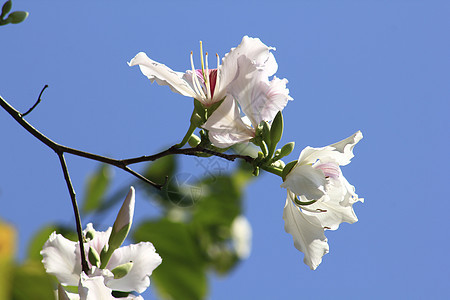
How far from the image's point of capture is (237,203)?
2342 millimetres

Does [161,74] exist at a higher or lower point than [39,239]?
lower

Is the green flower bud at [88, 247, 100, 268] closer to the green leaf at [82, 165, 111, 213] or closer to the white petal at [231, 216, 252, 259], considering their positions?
the green leaf at [82, 165, 111, 213]

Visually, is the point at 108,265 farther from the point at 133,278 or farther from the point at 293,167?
the point at 293,167

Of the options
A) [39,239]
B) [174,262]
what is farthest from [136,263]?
[174,262]

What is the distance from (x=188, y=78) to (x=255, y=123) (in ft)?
0.42

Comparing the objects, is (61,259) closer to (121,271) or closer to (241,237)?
(121,271)

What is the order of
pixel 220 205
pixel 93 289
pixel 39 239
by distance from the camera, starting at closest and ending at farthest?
1. pixel 93 289
2. pixel 39 239
3. pixel 220 205

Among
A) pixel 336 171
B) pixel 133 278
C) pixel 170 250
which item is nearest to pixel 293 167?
pixel 336 171

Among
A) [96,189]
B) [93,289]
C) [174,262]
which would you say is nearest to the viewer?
[93,289]

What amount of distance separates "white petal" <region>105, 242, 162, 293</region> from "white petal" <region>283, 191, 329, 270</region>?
0.21 meters

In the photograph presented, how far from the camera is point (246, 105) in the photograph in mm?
731

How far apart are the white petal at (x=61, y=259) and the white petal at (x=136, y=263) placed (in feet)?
0.17

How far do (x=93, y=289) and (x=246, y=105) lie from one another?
31 centimetres

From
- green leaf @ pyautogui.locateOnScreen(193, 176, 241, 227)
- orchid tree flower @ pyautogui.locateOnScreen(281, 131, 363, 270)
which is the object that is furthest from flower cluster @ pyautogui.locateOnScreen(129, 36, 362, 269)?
green leaf @ pyautogui.locateOnScreen(193, 176, 241, 227)
